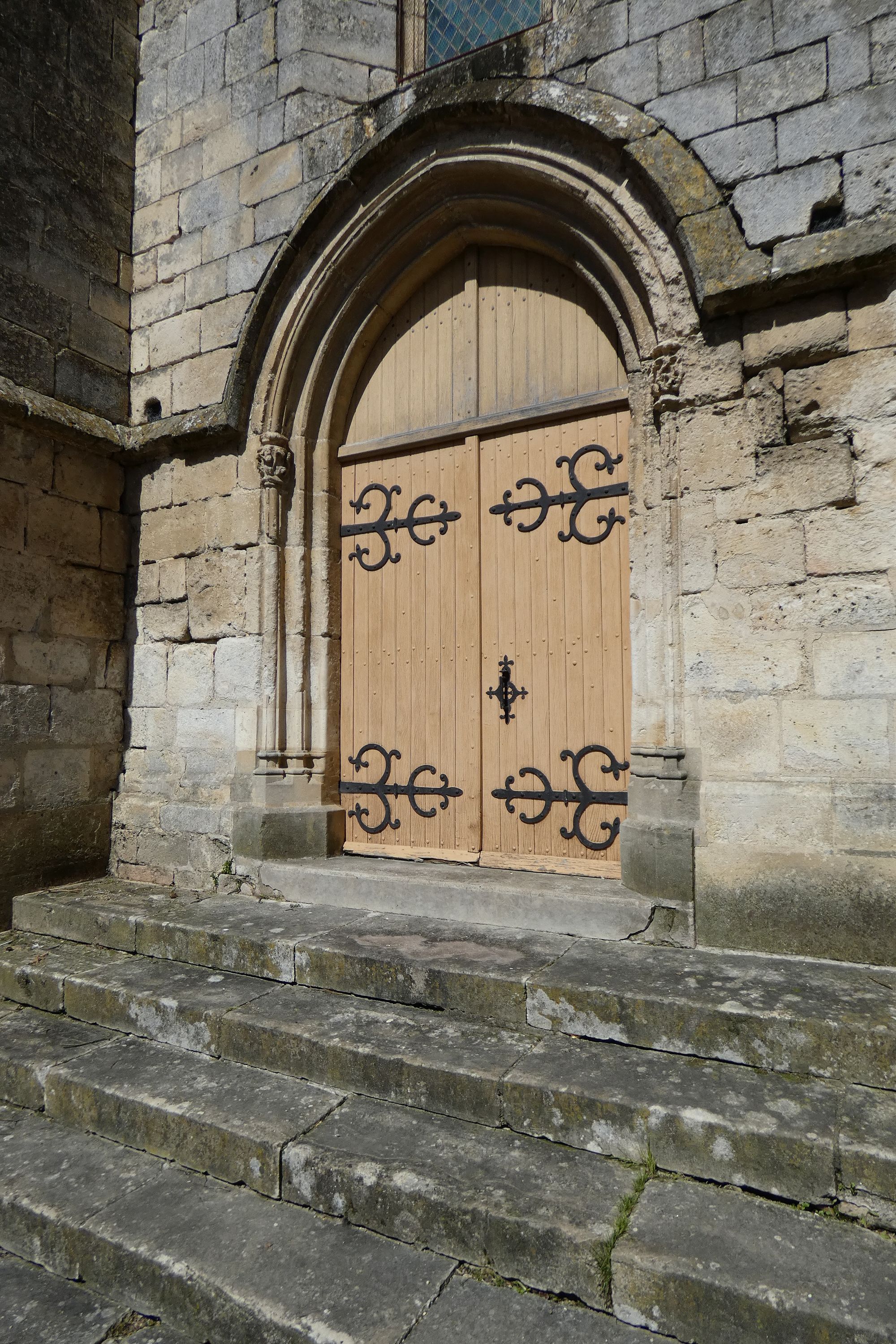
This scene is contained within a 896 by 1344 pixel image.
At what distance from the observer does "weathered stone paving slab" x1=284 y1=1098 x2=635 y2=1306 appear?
1.72m

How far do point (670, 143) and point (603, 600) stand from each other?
180 cm

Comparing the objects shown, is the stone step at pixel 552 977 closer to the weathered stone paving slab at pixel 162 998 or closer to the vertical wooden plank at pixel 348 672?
the weathered stone paving slab at pixel 162 998

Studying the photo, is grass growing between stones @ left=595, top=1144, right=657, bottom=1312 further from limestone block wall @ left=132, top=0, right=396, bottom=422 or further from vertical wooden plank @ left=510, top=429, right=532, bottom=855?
limestone block wall @ left=132, top=0, right=396, bottom=422

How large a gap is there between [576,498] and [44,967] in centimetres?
297

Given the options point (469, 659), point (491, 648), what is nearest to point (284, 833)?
point (469, 659)

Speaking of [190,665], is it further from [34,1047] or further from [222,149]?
[222,149]

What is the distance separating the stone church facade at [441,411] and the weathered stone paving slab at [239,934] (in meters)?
0.40

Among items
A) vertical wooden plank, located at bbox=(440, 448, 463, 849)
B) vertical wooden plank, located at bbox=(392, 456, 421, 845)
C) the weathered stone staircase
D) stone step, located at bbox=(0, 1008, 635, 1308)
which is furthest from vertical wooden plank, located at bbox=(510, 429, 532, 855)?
stone step, located at bbox=(0, 1008, 635, 1308)

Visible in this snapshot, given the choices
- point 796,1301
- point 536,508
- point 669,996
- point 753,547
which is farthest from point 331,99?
point 796,1301

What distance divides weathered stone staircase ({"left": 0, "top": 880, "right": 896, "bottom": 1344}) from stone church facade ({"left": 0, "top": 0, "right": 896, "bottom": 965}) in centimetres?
65

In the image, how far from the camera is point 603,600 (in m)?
3.50

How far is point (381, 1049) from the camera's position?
2361mm

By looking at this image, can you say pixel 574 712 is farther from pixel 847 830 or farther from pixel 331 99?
pixel 331 99

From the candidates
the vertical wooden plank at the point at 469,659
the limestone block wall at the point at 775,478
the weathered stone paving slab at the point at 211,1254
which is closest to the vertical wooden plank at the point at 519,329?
the vertical wooden plank at the point at 469,659
